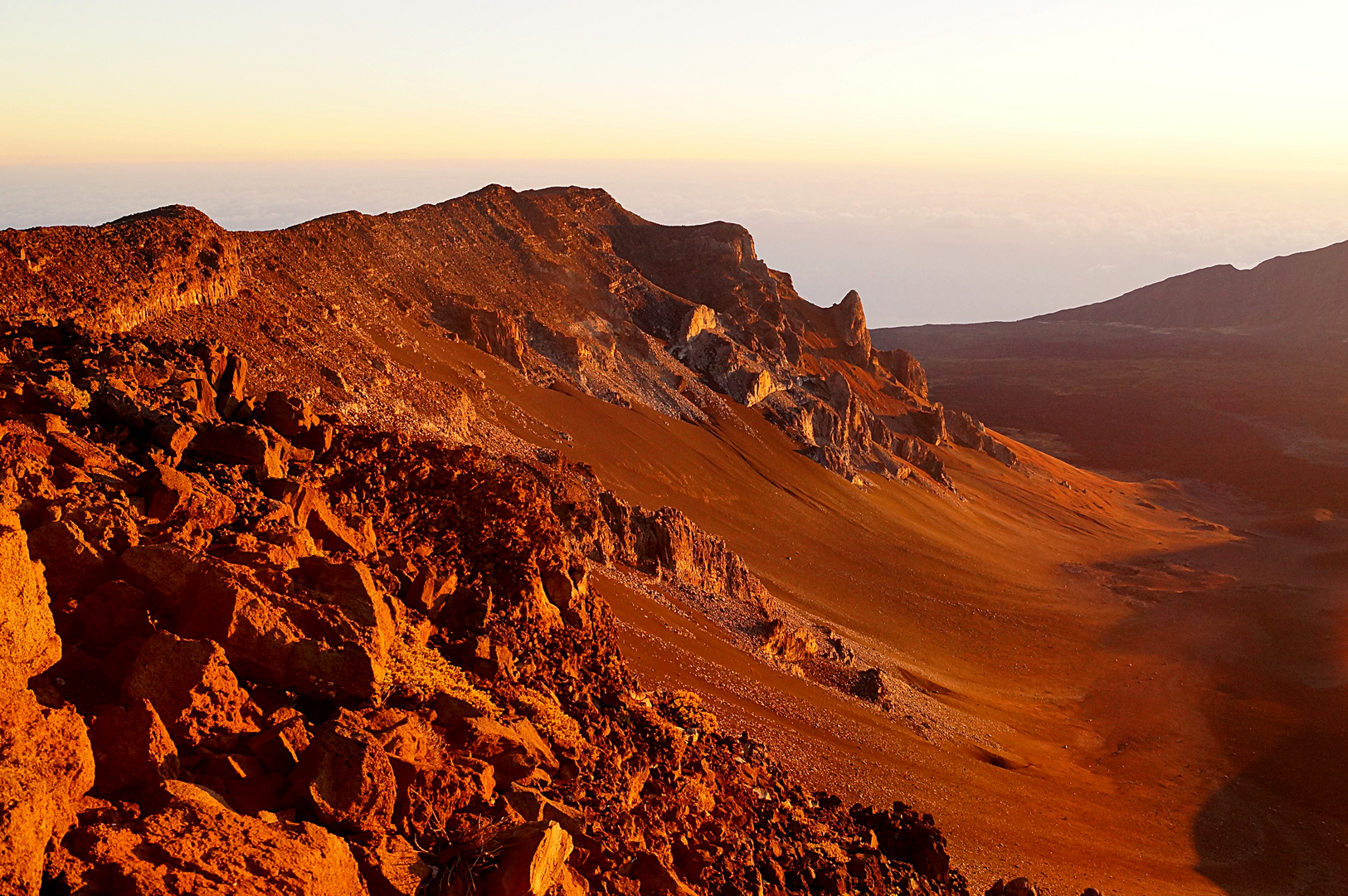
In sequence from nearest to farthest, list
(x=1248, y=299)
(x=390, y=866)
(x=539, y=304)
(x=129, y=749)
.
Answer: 1. (x=129, y=749)
2. (x=390, y=866)
3. (x=539, y=304)
4. (x=1248, y=299)

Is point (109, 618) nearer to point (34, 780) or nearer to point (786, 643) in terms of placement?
point (34, 780)

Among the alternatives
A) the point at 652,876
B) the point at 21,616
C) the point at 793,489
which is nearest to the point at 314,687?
the point at 21,616

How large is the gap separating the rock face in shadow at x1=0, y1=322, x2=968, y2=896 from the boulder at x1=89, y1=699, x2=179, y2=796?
0.06 ft

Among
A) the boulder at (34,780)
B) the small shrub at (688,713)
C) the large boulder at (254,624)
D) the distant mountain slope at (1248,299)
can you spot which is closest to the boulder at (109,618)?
the large boulder at (254,624)

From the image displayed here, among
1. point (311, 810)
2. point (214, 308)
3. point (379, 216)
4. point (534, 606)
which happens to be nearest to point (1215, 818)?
point (534, 606)

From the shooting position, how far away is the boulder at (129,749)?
23.2 feet

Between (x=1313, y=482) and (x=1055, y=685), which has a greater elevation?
(x=1313, y=482)

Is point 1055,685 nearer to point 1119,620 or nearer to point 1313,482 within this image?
point 1119,620

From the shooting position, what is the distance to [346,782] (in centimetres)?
790

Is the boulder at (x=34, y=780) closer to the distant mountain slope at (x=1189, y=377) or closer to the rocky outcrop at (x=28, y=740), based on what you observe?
the rocky outcrop at (x=28, y=740)

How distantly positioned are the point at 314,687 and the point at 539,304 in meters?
46.3

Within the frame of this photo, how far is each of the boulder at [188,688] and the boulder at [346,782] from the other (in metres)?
0.75

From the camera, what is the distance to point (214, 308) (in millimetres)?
30922

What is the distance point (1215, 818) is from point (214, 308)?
110 feet
